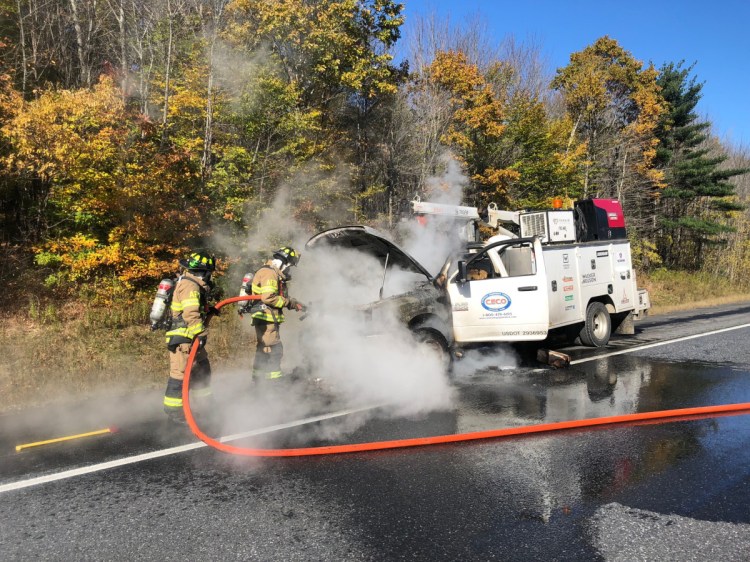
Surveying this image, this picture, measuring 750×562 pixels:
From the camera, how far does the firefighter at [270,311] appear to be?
20.3 ft

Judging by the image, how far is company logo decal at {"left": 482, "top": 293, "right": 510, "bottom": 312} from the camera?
757 centimetres

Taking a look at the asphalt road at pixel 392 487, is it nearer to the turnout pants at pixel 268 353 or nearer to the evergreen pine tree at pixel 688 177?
the turnout pants at pixel 268 353

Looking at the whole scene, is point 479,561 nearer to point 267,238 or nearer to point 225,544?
point 225,544

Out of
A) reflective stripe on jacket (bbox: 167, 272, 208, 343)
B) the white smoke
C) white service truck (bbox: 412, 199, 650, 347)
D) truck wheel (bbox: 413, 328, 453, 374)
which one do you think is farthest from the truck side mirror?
reflective stripe on jacket (bbox: 167, 272, 208, 343)

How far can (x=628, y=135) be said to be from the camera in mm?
27547

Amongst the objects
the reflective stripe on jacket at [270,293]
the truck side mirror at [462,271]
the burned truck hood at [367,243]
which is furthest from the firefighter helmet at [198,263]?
the truck side mirror at [462,271]

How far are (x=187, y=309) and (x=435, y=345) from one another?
3256mm

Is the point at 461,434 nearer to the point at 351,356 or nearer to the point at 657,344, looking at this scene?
the point at 351,356

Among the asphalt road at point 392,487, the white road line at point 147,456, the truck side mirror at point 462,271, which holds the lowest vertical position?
the asphalt road at point 392,487

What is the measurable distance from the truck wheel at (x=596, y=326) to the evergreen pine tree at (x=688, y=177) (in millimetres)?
25094

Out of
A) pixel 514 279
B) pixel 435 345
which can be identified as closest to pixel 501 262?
pixel 514 279

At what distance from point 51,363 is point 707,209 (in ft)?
119

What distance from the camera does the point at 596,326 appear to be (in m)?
9.33

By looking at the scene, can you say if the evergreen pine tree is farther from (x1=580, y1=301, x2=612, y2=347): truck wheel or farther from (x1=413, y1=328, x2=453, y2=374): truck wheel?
(x1=413, y1=328, x2=453, y2=374): truck wheel
